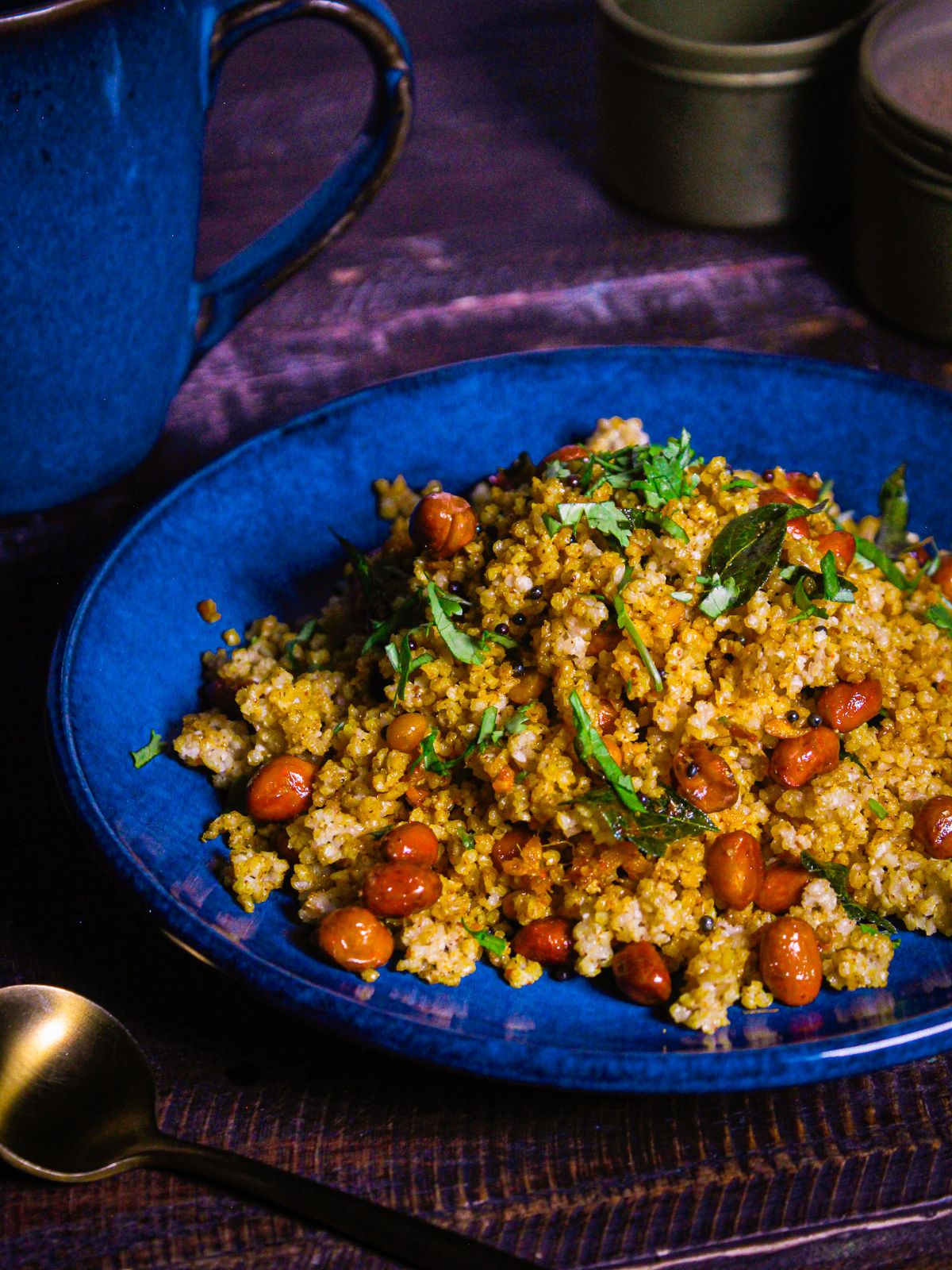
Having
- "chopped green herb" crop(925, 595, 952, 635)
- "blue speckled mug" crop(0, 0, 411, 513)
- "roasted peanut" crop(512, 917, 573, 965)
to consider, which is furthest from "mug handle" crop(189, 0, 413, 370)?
"roasted peanut" crop(512, 917, 573, 965)

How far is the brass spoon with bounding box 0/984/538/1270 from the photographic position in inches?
42.4

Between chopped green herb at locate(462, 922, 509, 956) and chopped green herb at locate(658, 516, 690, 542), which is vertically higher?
chopped green herb at locate(658, 516, 690, 542)

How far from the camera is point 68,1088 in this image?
3.85 ft

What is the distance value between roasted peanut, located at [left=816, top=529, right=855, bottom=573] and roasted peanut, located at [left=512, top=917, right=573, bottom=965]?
422 mm

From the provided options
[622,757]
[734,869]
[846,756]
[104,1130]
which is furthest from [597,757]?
[104,1130]

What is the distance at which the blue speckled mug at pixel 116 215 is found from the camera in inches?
52.7

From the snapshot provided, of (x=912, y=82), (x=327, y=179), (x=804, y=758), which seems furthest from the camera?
(x=912, y=82)

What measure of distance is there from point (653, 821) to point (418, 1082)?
30 centimetres

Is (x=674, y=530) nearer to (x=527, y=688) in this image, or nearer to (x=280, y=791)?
(x=527, y=688)

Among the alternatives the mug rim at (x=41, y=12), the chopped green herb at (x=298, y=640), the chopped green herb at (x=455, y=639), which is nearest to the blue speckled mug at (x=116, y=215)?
the mug rim at (x=41, y=12)

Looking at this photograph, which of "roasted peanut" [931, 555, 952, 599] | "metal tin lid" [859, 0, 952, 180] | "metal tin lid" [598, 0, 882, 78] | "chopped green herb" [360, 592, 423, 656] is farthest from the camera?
"metal tin lid" [598, 0, 882, 78]

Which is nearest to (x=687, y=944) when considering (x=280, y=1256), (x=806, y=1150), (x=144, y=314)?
(x=806, y=1150)

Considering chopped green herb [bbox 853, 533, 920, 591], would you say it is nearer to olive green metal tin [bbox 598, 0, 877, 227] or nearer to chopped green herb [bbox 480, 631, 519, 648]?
chopped green herb [bbox 480, 631, 519, 648]

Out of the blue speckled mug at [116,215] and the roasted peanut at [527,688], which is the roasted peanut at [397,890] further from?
the blue speckled mug at [116,215]
